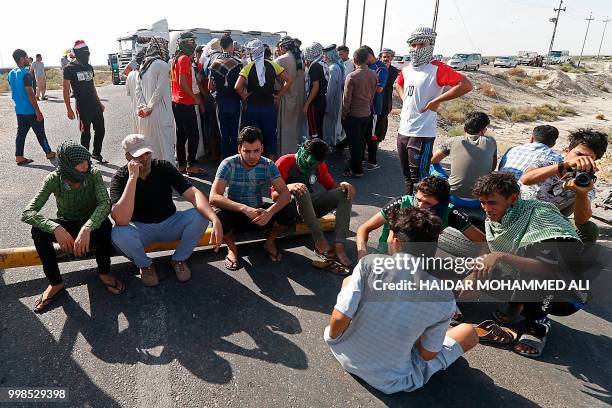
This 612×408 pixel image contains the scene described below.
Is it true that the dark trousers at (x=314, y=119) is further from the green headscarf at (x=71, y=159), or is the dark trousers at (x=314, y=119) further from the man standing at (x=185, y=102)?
the green headscarf at (x=71, y=159)

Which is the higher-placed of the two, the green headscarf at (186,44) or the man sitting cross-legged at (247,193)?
the green headscarf at (186,44)

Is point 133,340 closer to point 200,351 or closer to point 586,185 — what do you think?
point 200,351

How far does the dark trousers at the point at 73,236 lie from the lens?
293 cm

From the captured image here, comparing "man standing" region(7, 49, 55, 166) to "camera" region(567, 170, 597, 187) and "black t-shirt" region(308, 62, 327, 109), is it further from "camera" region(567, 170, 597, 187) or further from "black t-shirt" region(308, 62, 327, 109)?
"camera" region(567, 170, 597, 187)

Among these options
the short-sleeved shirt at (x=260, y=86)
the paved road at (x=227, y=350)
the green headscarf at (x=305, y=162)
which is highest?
the short-sleeved shirt at (x=260, y=86)

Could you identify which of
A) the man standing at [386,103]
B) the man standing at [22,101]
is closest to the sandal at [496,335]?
the man standing at [386,103]

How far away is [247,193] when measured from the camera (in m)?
3.71

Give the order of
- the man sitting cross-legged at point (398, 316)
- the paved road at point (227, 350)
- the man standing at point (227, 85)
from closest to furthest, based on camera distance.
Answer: the man sitting cross-legged at point (398, 316), the paved road at point (227, 350), the man standing at point (227, 85)

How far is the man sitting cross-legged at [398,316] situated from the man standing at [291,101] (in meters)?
4.64

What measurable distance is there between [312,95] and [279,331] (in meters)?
4.49

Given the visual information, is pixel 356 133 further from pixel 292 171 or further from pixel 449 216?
pixel 449 216

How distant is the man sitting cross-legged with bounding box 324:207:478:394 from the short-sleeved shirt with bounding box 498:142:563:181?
1.83m

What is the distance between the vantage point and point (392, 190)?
5.93m

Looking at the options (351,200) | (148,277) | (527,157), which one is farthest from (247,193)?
(527,157)
